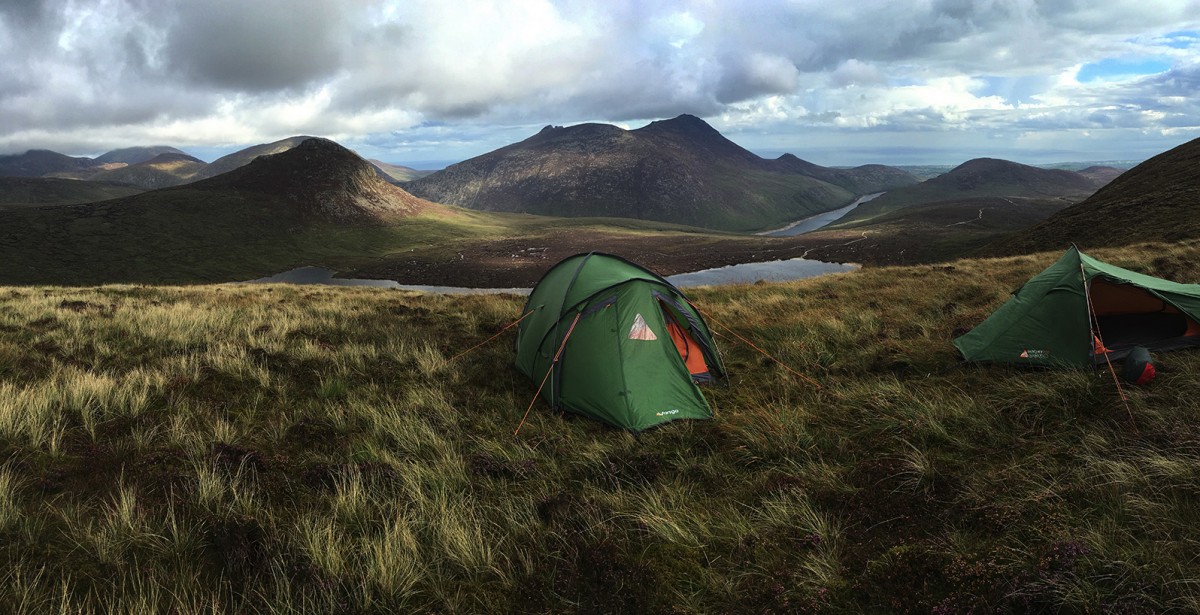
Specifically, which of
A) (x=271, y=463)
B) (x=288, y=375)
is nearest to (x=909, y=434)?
(x=271, y=463)

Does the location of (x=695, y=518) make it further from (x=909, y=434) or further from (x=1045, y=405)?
(x=1045, y=405)

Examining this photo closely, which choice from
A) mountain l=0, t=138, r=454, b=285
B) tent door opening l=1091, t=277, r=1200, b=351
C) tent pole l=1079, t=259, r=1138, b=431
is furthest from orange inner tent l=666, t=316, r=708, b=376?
mountain l=0, t=138, r=454, b=285

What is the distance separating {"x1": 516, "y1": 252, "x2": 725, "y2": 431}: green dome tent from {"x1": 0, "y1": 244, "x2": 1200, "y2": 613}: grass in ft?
1.58

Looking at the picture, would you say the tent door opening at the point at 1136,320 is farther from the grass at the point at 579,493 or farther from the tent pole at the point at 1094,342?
the grass at the point at 579,493

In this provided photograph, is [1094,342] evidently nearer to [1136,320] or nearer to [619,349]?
[1136,320]

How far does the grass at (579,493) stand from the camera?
361cm

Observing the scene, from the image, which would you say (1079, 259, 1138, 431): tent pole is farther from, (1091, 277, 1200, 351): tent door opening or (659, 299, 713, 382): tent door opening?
(659, 299, 713, 382): tent door opening

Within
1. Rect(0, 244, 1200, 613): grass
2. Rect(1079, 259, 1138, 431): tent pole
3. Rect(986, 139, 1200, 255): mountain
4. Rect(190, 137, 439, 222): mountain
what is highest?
Rect(190, 137, 439, 222): mountain

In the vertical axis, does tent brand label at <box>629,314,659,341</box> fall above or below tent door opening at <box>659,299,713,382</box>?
above

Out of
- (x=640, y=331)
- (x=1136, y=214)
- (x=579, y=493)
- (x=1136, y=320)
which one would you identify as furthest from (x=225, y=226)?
(x=1136, y=214)

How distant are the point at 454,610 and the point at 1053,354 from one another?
9.93 metres

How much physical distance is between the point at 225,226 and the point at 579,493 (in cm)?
14645

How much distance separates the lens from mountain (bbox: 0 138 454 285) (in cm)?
8794

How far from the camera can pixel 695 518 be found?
4613 millimetres
